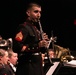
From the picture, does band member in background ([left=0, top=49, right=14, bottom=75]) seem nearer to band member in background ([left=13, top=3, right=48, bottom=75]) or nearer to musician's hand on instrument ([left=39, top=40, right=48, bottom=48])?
band member in background ([left=13, top=3, right=48, bottom=75])

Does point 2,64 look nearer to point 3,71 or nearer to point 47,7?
point 3,71

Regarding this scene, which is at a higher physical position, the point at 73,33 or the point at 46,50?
the point at 46,50

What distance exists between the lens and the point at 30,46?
4992mm

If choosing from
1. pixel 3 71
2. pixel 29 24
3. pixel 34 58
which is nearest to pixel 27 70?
pixel 34 58

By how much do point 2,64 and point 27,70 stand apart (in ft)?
4.38

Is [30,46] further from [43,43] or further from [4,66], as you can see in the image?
[4,66]

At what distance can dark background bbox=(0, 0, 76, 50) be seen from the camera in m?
13.9

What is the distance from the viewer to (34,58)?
16.7 feet

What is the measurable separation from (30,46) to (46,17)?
9.21 meters

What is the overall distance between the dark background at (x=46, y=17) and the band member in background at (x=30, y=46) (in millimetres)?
8582

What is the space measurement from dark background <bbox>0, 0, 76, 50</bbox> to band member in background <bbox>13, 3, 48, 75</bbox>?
8582 millimetres

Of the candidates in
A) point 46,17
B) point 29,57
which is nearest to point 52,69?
point 29,57

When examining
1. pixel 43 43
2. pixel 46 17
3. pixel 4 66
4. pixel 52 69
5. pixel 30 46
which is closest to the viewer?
pixel 43 43

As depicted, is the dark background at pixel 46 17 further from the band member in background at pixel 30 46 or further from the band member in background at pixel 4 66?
the band member in background at pixel 30 46
